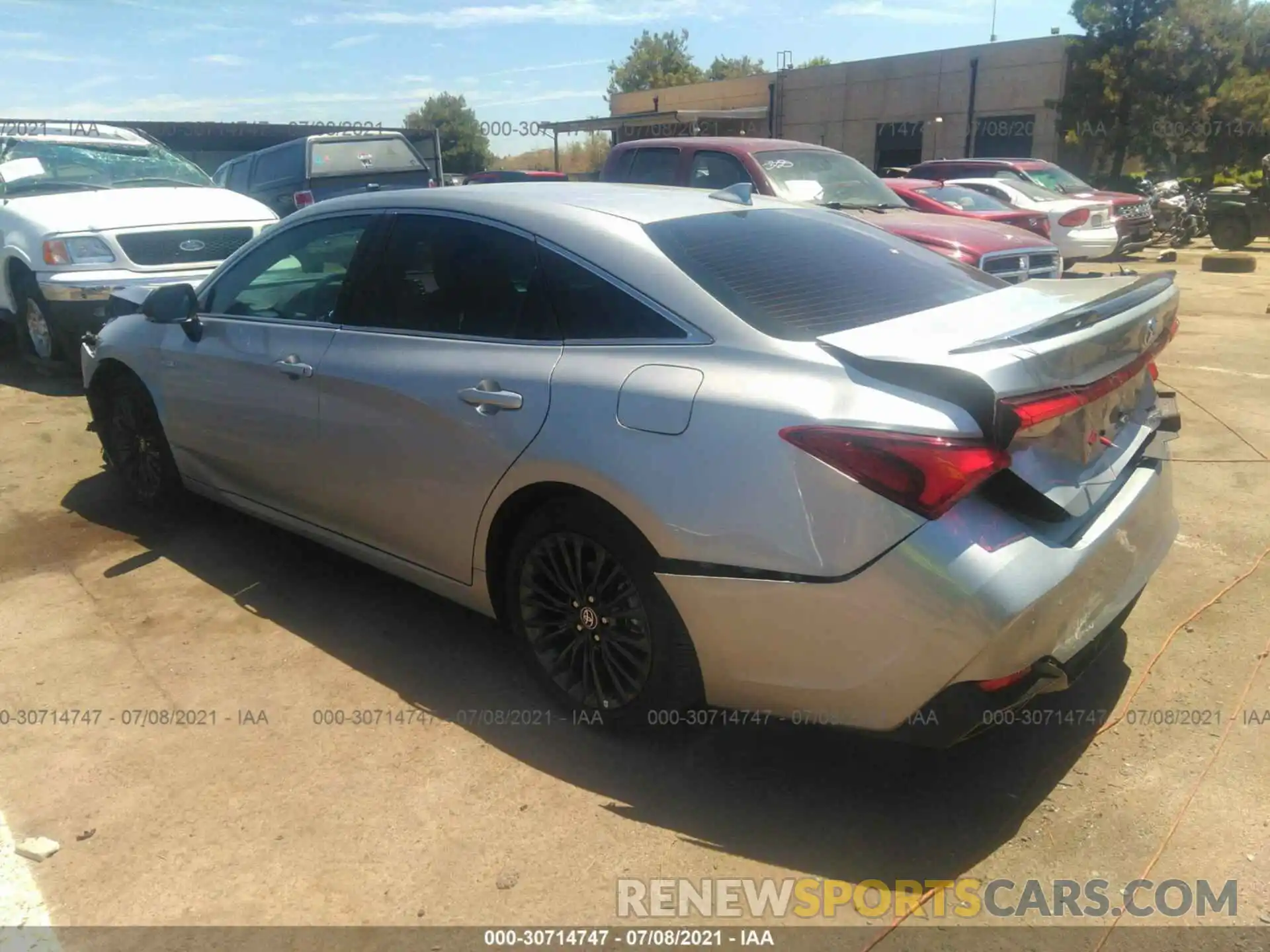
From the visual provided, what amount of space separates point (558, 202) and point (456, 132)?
48.1 meters

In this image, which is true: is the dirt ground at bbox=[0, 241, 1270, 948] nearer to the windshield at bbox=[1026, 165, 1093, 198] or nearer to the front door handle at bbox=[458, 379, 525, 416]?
the front door handle at bbox=[458, 379, 525, 416]

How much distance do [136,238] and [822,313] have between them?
21.2 ft

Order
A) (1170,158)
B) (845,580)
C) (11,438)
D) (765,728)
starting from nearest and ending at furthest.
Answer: (845,580) → (765,728) → (11,438) → (1170,158)

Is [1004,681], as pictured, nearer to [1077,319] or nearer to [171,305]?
[1077,319]

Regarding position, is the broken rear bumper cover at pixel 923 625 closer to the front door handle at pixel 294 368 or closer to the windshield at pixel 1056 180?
the front door handle at pixel 294 368

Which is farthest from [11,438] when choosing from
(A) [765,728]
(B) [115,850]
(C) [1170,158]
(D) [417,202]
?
(C) [1170,158]

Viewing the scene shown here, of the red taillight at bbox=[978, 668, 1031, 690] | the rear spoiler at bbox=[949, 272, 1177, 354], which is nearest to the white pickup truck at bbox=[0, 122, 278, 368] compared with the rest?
the rear spoiler at bbox=[949, 272, 1177, 354]

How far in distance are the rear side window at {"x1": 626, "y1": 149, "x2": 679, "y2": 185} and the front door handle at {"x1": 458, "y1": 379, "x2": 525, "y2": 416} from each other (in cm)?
647

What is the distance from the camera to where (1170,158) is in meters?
29.8

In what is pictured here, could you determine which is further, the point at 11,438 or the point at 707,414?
the point at 11,438

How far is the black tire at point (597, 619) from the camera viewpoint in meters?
2.94

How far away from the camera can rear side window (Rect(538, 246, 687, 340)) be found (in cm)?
305

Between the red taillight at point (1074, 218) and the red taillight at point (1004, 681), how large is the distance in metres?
13.6

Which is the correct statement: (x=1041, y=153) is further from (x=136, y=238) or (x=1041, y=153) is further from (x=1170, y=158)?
(x=136, y=238)
